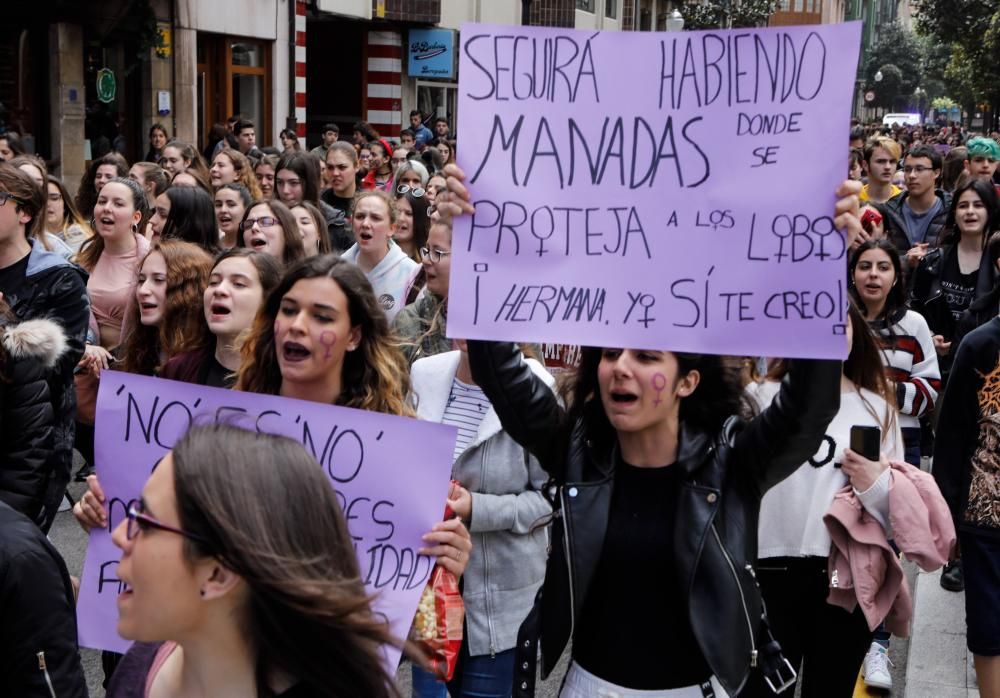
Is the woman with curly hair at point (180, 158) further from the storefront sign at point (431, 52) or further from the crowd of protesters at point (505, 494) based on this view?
the storefront sign at point (431, 52)

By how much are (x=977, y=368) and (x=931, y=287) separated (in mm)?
3561

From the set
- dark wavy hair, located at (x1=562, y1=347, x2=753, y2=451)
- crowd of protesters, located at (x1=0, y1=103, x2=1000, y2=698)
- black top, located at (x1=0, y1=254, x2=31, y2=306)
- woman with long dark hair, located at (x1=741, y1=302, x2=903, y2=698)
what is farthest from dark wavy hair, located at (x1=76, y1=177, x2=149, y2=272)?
dark wavy hair, located at (x1=562, y1=347, x2=753, y2=451)

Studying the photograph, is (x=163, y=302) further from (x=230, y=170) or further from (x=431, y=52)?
(x=431, y=52)

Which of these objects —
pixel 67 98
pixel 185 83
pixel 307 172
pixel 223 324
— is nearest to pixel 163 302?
pixel 223 324

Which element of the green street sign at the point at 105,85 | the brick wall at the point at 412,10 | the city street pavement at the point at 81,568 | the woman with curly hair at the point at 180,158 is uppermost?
the brick wall at the point at 412,10

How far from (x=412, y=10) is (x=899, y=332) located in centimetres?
2699

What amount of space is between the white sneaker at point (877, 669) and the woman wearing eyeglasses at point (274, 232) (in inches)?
124

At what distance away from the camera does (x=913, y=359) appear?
19.6 ft

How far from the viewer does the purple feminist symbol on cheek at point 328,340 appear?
12.2 feet

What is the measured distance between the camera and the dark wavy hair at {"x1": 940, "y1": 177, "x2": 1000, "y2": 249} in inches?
324

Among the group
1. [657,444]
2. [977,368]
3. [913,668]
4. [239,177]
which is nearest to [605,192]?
[657,444]

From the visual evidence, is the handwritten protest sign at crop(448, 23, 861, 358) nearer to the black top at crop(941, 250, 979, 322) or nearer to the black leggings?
the black leggings

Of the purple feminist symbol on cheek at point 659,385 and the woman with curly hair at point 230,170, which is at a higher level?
the woman with curly hair at point 230,170

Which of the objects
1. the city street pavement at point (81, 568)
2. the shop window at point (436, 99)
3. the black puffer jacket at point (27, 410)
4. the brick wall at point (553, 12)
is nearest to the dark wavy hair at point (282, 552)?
the city street pavement at point (81, 568)
